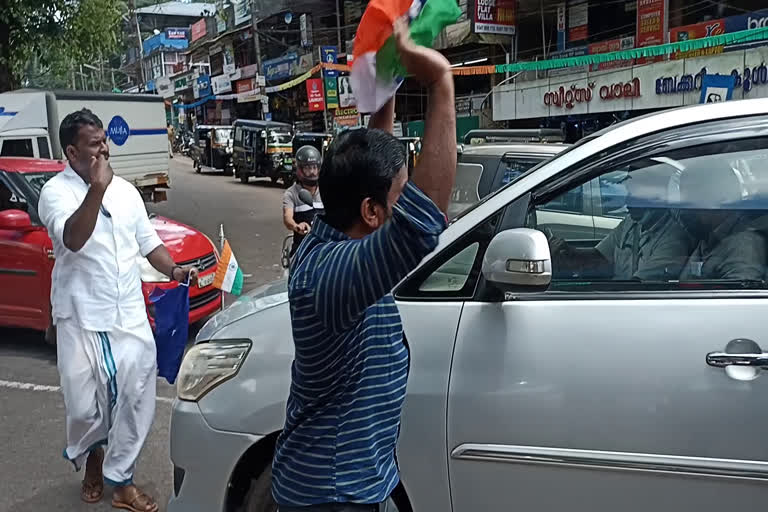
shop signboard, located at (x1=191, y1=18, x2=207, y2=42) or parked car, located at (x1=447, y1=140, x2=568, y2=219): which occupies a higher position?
shop signboard, located at (x1=191, y1=18, x2=207, y2=42)

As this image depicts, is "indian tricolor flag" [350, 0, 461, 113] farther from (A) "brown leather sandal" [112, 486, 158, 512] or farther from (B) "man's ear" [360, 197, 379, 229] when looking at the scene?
(A) "brown leather sandal" [112, 486, 158, 512]

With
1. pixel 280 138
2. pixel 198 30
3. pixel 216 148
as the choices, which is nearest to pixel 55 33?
pixel 280 138

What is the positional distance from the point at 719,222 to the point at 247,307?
67.3 inches

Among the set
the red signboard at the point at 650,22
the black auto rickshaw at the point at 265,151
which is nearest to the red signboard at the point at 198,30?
the black auto rickshaw at the point at 265,151

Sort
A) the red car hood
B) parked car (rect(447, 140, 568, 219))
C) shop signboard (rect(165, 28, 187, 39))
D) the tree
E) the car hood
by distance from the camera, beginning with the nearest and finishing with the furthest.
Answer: the car hood, parked car (rect(447, 140, 568, 219)), the red car hood, the tree, shop signboard (rect(165, 28, 187, 39))

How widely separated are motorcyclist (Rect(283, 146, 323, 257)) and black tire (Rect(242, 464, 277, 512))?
11.6 ft

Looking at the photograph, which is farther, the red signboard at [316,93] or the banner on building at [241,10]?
the banner on building at [241,10]

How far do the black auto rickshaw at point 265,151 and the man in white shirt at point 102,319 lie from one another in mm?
19358

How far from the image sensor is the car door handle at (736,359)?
6.16ft

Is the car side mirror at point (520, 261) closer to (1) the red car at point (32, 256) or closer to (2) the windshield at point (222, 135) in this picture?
(1) the red car at point (32, 256)

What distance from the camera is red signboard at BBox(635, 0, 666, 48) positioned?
49.5 feet

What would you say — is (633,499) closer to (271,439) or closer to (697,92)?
(271,439)

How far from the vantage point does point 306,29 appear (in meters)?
31.7

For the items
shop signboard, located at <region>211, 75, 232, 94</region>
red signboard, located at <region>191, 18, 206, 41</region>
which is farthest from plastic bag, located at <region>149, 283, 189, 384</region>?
red signboard, located at <region>191, 18, 206, 41</region>
